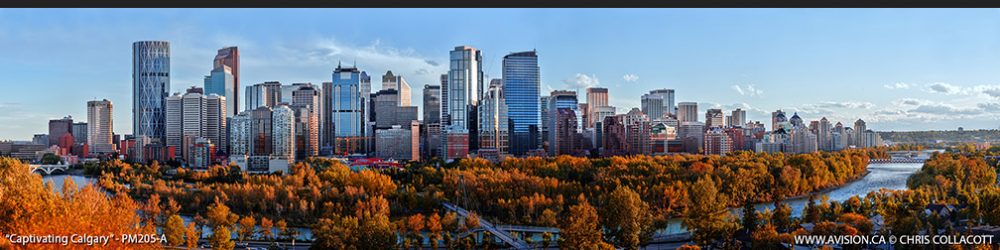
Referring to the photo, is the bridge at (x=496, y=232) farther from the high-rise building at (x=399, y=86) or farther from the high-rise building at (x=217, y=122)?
the high-rise building at (x=217, y=122)

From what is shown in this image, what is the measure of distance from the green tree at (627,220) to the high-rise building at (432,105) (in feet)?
6.59

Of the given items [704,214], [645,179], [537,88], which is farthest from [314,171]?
[704,214]

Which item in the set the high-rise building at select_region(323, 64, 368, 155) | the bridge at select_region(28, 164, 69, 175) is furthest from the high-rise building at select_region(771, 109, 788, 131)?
the bridge at select_region(28, 164, 69, 175)

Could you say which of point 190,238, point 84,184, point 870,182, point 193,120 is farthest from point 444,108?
point 870,182

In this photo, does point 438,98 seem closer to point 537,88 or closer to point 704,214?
point 537,88

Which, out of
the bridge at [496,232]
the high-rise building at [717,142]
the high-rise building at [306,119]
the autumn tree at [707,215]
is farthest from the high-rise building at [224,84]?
the high-rise building at [717,142]

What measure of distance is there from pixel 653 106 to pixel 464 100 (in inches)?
100

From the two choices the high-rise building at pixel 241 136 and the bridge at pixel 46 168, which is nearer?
the bridge at pixel 46 168

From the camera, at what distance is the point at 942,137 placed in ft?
18.7

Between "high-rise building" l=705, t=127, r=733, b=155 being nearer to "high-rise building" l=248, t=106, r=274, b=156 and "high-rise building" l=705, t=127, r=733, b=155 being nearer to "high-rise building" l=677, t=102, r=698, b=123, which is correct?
"high-rise building" l=677, t=102, r=698, b=123

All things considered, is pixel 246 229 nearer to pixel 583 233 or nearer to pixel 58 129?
pixel 58 129

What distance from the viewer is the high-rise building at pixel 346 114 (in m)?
6.63

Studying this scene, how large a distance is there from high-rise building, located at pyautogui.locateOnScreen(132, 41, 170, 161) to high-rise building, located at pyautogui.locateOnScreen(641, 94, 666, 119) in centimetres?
325

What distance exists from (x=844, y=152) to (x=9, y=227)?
6279mm
